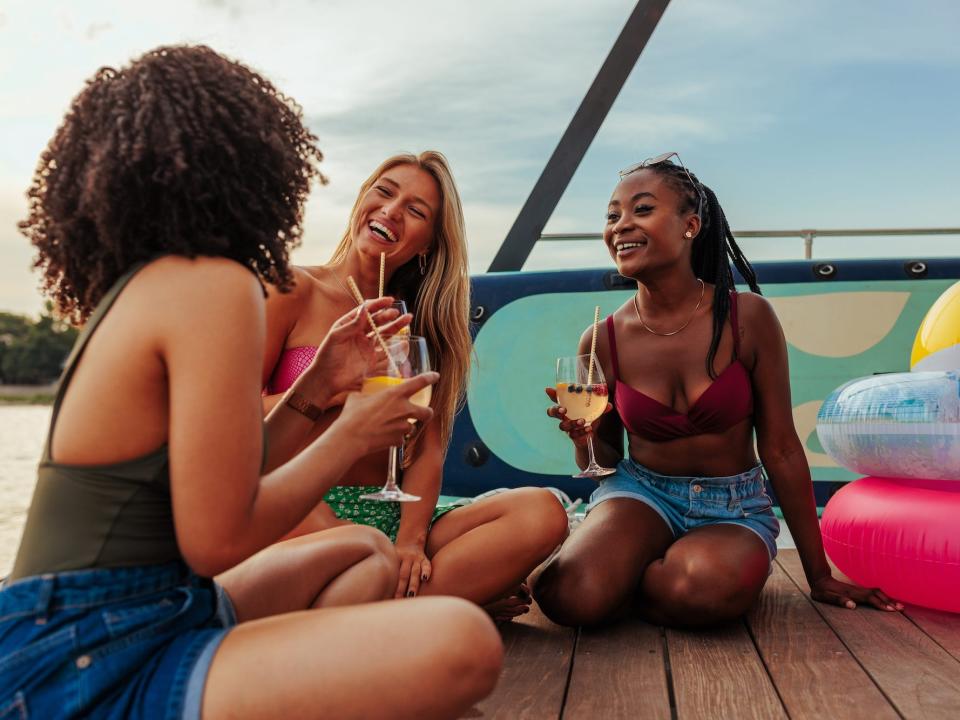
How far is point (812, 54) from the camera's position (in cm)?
737

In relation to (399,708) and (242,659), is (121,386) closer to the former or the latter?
(242,659)

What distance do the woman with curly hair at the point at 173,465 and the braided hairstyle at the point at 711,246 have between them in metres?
1.75

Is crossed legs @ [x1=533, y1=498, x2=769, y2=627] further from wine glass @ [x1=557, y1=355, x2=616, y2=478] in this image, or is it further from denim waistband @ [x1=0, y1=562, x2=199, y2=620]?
denim waistband @ [x1=0, y1=562, x2=199, y2=620]

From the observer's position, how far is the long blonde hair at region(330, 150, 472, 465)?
259 cm

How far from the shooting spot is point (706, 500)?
8.80 feet

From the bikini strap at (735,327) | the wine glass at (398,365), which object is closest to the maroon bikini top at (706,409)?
the bikini strap at (735,327)

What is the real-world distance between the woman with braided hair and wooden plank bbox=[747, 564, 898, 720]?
0.38 ft

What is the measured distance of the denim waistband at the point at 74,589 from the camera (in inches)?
43.1

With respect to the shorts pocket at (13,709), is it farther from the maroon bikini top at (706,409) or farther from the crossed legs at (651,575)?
the maroon bikini top at (706,409)

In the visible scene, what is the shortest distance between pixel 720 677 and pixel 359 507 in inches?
39.5

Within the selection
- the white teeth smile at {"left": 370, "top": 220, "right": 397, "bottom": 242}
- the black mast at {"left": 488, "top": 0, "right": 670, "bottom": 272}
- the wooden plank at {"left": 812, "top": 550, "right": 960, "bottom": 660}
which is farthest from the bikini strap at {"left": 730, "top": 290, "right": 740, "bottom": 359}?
the black mast at {"left": 488, "top": 0, "right": 670, "bottom": 272}

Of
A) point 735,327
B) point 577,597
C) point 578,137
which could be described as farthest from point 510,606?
point 578,137

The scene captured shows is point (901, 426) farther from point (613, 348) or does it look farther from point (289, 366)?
point (289, 366)

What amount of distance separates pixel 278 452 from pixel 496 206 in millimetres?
3222
